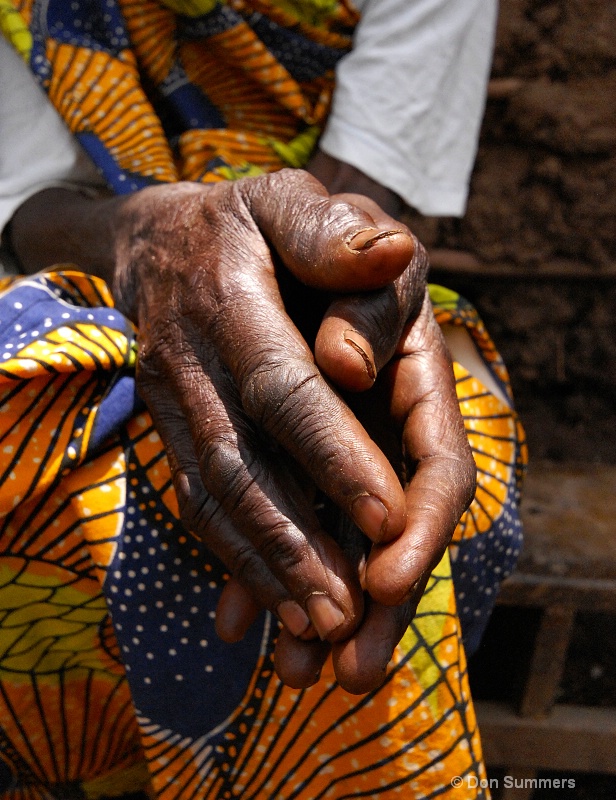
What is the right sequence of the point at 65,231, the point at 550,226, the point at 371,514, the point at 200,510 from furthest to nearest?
1. the point at 550,226
2. the point at 65,231
3. the point at 200,510
4. the point at 371,514

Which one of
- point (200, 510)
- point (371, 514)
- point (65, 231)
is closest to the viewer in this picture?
point (371, 514)

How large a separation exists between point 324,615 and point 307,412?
14 centimetres

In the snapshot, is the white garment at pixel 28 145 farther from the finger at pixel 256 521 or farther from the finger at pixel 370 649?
the finger at pixel 370 649

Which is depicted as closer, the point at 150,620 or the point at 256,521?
the point at 256,521

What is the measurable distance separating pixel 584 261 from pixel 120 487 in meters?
1.23

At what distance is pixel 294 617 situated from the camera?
546mm

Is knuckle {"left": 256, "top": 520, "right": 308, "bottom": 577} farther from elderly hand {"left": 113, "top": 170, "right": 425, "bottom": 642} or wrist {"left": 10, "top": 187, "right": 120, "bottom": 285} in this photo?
wrist {"left": 10, "top": 187, "right": 120, "bottom": 285}

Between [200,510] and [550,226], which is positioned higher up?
[200,510]

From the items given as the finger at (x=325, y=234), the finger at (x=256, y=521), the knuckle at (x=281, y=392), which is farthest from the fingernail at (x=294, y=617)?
the finger at (x=325, y=234)

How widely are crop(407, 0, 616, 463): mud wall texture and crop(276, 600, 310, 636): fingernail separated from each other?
1.14 metres

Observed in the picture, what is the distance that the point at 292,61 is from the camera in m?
1.02

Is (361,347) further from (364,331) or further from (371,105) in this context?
(371,105)

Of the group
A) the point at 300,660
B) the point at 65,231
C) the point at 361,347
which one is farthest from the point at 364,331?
the point at 65,231

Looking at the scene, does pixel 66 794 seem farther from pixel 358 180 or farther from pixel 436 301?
pixel 358 180
